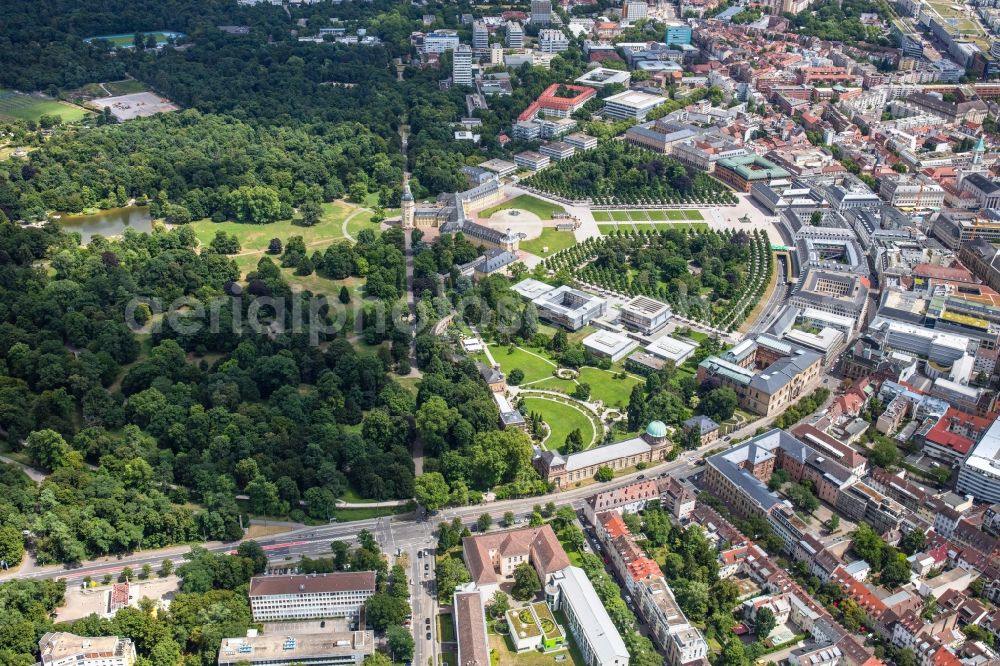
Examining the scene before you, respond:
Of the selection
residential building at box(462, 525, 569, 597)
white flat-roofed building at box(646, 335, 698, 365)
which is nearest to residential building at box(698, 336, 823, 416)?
white flat-roofed building at box(646, 335, 698, 365)

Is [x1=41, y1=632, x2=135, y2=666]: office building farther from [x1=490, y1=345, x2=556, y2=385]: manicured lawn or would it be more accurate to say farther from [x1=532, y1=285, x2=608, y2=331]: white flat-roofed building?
[x1=532, y1=285, x2=608, y2=331]: white flat-roofed building

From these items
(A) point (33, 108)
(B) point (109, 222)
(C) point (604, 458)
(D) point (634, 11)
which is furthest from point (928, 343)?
(A) point (33, 108)

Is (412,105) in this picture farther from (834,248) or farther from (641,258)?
(834,248)

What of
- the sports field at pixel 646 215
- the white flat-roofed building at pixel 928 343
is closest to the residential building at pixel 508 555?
the white flat-roofed building at pixel 928 343

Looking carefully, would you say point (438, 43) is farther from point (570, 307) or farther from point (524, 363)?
point (524, 363)

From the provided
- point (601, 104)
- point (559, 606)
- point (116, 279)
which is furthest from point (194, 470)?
point (601, 104)

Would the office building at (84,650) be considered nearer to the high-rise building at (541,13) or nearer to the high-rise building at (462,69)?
the high-rise building at (462,69)
